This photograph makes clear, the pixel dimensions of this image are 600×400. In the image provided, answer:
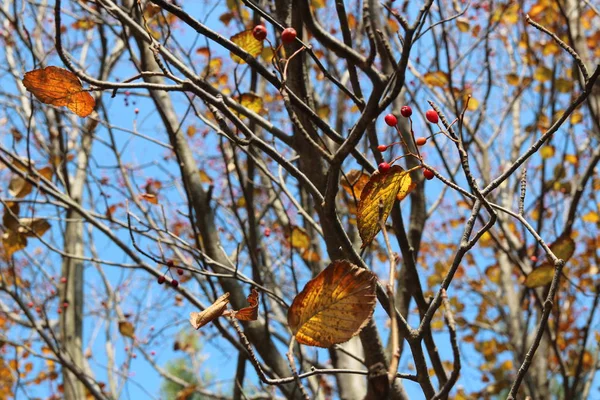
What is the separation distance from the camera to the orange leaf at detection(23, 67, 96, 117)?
1132mm

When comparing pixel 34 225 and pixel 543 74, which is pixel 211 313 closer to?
pixel 34 225

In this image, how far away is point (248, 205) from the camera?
2.34 m

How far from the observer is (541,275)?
6.16 ft

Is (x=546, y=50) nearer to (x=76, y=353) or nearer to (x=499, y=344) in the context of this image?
(x=499, y=344)

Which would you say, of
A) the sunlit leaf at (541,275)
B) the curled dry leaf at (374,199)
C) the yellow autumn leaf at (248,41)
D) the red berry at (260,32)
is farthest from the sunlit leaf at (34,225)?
the sunlit leaf at (541,275)

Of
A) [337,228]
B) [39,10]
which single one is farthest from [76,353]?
[39,10]

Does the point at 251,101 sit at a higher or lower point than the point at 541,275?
higher

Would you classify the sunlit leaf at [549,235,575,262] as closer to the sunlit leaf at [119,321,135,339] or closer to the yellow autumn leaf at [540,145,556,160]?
the yellow autumn leaf at [540,145,556,160]

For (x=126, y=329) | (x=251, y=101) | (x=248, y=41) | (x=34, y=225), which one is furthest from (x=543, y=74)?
(x=34, y=225)

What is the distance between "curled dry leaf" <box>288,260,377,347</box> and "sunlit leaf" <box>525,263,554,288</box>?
1152 millimetres

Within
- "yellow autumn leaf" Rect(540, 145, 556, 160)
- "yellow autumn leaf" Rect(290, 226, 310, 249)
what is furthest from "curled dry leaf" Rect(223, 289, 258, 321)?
"yellow autumn leaf" Rect(540, 145, 556, 160)

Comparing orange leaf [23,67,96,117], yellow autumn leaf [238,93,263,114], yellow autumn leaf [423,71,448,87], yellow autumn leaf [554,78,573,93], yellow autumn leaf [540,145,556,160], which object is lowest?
orange leaf [23,67,96,117]

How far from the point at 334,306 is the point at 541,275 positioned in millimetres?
1211

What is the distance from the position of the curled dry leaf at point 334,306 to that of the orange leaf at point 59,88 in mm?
636
